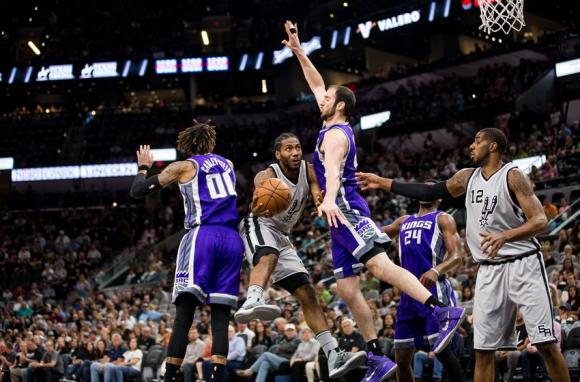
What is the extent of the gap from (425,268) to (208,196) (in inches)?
100

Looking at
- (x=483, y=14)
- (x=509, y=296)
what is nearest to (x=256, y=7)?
(x=483, y=14)

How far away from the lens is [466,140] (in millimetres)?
27172

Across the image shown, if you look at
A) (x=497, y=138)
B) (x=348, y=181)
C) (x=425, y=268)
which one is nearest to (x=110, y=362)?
(x=425, y=268)

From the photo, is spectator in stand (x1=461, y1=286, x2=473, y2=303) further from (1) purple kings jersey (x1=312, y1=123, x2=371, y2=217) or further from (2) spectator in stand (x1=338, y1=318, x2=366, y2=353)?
(1) purple kings jersey (x1=312, y1=123, x2=371, y2=217)

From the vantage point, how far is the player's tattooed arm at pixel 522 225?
6496 millimetres

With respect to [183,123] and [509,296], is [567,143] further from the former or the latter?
[183,123]

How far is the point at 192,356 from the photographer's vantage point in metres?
14.5

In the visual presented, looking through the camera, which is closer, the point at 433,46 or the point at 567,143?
the point at 567,143

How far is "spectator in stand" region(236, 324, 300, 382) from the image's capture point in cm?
1355

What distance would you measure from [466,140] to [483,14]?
1778 centimetres

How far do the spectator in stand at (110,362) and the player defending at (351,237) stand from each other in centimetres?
911

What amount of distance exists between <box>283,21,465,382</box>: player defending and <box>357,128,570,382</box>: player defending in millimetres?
273

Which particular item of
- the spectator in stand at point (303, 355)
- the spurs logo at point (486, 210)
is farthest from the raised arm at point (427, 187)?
the spectator in stand at point (303, 355)

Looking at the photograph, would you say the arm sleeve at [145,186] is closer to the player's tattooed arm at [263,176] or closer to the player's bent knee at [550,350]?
the player's tattooed arm at [263,176]
